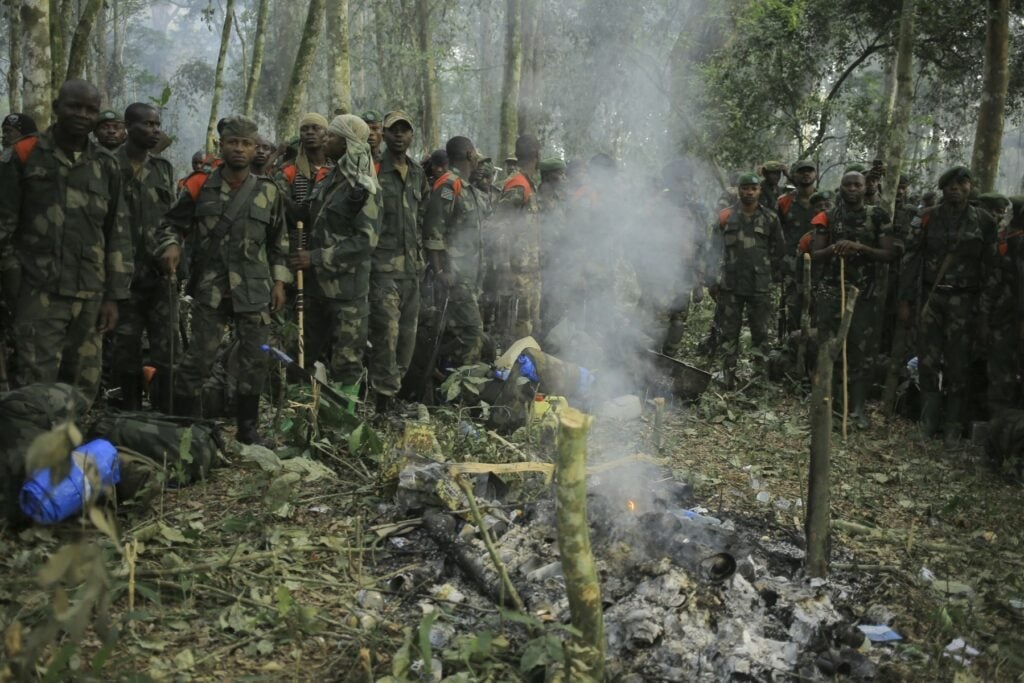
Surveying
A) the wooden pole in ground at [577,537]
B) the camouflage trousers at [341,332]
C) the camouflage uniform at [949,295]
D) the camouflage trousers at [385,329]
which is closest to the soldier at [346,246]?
the camouflage trousers at [341,332]

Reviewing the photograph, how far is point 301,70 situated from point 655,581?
8.69m

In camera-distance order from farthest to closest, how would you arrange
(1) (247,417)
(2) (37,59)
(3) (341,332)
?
(2) (37,59)
(3) (341,332)
(1) (247,417)

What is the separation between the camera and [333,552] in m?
4.45

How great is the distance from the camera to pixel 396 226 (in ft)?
22.7

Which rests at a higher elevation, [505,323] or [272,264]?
[272,264]

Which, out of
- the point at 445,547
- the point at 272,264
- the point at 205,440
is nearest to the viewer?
the point at 445,547

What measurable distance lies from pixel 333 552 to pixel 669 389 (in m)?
4.56

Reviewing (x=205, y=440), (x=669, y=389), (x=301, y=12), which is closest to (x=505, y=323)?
(x=669, y=389)

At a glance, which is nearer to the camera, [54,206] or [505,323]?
[54,206]

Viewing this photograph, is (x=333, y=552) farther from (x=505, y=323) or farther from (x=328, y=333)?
(x=505, y=323)

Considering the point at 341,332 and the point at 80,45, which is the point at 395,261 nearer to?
the point at 341,332

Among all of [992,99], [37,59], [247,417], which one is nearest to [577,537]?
[247,417]

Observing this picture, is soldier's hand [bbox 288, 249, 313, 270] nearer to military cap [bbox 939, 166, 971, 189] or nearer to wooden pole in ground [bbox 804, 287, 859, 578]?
wooden pole in ground [bbox 804, 287, 859, 578]

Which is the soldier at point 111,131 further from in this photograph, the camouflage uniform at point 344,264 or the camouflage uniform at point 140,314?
the camouflage uniform at point 344,264
